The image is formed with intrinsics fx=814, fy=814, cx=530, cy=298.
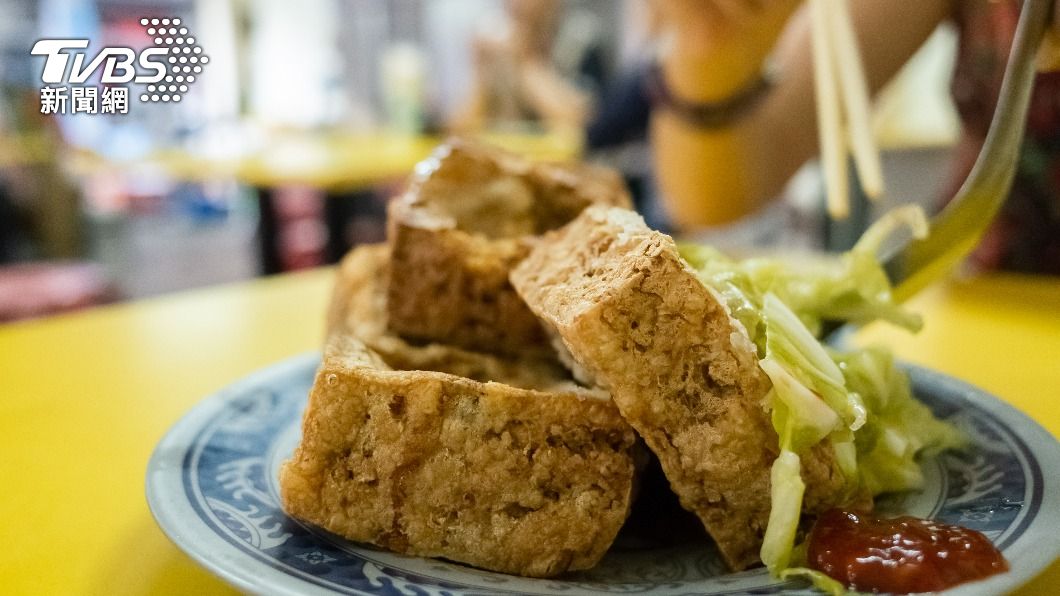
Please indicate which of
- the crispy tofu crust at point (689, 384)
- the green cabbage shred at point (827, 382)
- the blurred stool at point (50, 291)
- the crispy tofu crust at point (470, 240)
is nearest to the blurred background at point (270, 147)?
the blurred stool at point (50, 291)

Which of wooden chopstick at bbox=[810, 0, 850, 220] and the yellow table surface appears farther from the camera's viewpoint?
wooden chopstick at bbox=[810, 0, 850, 220]

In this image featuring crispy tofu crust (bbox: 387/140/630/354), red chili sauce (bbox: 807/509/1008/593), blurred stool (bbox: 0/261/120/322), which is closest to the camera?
red chili sauce (bbox: 807/509/1008/593)

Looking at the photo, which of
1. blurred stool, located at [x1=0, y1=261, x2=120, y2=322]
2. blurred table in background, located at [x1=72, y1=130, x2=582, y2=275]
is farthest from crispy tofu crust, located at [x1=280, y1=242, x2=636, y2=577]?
blurred table in background, located at [x1=72, y1=130, x2=582, y2=275]

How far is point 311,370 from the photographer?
1678 millimetres

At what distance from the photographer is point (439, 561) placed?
3.43 ft

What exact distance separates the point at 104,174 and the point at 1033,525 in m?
7.38

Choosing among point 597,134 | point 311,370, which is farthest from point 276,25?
point 311,370

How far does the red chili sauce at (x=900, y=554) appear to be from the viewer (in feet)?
2.85

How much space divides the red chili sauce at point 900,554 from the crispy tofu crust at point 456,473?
26 centimetres

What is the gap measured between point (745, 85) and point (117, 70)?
82.1 inches

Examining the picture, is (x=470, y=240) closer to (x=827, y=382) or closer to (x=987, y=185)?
(x=827, y=382)

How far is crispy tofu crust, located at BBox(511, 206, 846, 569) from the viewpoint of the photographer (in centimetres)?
Result: 101

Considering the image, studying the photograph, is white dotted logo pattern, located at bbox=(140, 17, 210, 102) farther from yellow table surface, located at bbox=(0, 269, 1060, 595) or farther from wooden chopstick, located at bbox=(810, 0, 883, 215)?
wooden chopstick, located at bbox=(810, 0, 883, 215)

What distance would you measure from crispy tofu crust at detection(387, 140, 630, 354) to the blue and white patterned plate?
32 centimetres
